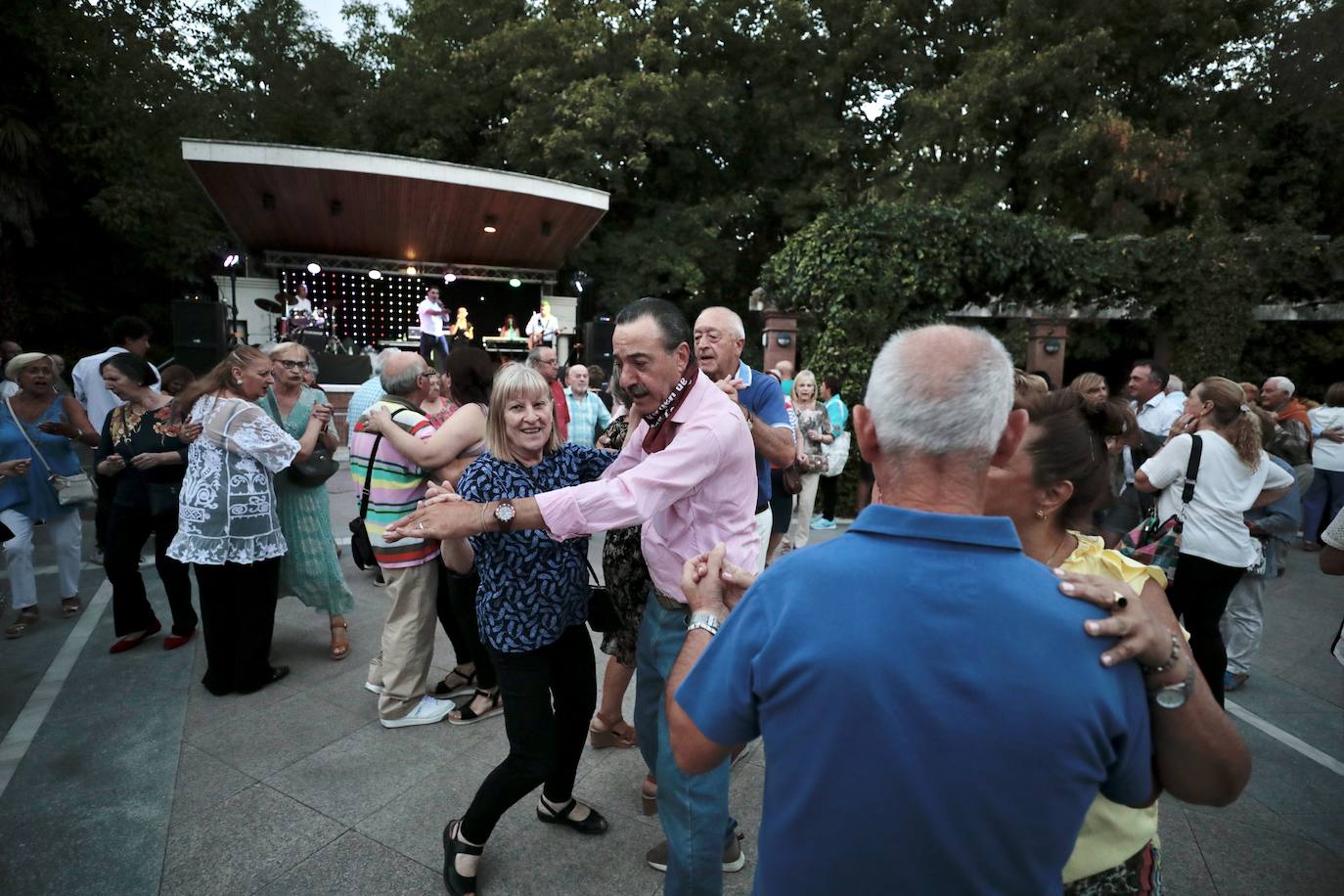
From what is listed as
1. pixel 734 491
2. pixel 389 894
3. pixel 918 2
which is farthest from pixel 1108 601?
pixel 918 2

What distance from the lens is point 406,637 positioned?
360 centimetres

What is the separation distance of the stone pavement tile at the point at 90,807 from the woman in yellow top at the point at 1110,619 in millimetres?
3000

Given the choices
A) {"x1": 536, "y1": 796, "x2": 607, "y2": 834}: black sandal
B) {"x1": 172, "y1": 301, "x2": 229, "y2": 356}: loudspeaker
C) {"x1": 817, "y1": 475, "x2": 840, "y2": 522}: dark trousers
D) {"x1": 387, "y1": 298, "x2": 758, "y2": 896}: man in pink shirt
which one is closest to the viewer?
{"x1": 387, "y1": 298, "x2": 758, "y2": 896}: man in pink shirt

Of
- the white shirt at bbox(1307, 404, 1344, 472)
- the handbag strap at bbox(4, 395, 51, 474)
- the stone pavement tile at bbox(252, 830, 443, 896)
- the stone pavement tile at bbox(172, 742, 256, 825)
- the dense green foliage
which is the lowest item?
the stone pavement tile at bbox(172, 742, 256, 825)

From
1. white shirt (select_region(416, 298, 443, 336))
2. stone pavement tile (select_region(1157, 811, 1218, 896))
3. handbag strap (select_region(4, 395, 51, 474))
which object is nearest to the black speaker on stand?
white shirt (select_region(416, 298, 443, 336))

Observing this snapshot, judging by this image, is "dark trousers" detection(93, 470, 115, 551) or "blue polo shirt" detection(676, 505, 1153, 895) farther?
"dark trousers" detection(93, 470, 115, 551)

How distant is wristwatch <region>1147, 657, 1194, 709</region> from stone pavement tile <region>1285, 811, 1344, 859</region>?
9.62 feet

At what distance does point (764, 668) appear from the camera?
1.06 metres

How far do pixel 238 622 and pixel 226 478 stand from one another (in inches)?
32.7

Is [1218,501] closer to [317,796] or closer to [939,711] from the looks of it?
[939,711]

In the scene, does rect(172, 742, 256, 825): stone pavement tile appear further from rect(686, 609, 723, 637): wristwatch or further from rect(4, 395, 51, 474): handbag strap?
rect(4, 395, 51, 474): handbag strap

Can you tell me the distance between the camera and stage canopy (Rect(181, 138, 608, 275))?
44.3 feet

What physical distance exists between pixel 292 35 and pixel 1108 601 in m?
33.1

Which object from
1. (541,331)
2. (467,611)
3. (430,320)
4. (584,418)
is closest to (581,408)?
(584,418)
